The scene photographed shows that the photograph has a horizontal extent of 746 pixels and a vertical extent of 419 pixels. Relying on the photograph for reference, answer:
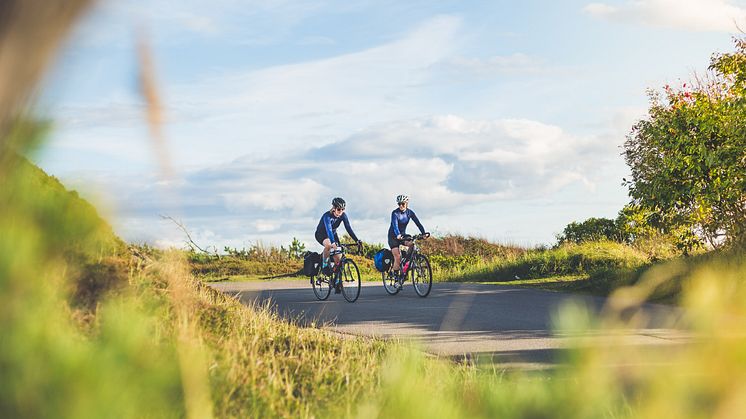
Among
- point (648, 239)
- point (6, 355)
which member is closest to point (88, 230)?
point (6, 355)

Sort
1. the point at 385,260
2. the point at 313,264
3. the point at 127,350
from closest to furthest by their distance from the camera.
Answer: the point at 127,350, the point at 313,264, the point at 385,260

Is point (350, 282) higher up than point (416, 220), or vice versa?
point (416, 220)

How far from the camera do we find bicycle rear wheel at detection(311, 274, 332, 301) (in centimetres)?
1733

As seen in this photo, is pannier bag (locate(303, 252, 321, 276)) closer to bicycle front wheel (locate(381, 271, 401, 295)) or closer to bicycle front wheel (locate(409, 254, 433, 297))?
bicycle front wheel (locate(381, 271, 401, 295))

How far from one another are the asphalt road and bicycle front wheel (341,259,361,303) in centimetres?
19

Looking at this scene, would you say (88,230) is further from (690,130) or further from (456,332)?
(690,130)

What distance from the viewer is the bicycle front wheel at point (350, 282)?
651 inches

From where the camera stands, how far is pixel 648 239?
89.2 ft

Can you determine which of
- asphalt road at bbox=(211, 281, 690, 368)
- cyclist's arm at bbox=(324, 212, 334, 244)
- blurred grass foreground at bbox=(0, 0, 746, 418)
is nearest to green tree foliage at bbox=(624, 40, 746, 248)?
asphalt road at bbox=(211, 281, 690, 368)

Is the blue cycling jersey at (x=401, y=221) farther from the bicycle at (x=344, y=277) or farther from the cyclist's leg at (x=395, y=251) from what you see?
the bicycle at (x=344, y=277)

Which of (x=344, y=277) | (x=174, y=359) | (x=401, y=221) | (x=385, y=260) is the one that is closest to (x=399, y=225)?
(x=401, y=221)

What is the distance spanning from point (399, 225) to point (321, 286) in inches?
86.4

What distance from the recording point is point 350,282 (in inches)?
656

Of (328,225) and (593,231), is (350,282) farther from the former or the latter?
(593,231)
